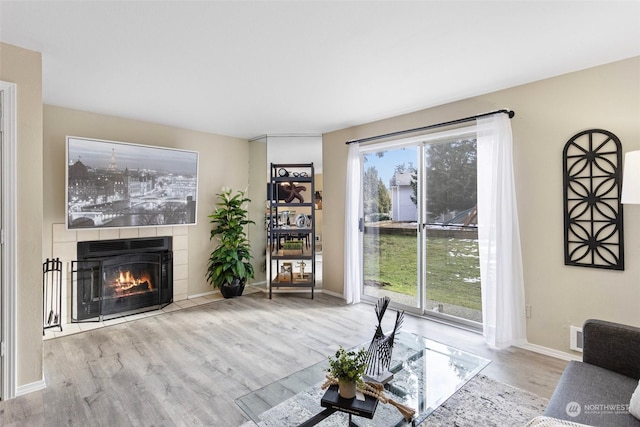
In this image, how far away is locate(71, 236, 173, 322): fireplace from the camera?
3.70 meters

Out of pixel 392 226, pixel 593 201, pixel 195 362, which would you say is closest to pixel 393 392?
pixel 195 362

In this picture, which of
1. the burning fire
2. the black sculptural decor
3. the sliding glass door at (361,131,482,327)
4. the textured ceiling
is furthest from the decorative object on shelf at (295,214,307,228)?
the black sculptural decor

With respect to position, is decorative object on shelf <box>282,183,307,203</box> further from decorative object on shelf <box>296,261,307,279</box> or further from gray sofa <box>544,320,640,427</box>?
gray sofa <box>544,320,640,427</box>

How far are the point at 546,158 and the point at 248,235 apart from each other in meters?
4.16

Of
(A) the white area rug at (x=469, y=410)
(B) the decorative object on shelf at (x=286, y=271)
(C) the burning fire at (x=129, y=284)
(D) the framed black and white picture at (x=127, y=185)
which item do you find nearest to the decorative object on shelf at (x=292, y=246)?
(B) the decorative object on shelf at (x=286, y=271)

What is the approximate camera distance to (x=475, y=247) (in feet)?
11.0

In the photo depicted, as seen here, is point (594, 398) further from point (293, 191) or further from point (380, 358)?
point (293, 191)

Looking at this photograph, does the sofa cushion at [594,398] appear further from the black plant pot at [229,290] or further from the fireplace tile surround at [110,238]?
the fireplace tile surround at [110,238]

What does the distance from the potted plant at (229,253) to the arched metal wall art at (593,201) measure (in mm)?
3843

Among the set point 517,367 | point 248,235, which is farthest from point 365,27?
point 248,235

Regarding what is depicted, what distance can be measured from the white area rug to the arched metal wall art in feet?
4.17

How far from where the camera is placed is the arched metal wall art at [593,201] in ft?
8.06

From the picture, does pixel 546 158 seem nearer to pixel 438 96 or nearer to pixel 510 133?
pixel 510 133

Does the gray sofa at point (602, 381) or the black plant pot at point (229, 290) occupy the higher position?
the gray sofa at point (602, 381)
